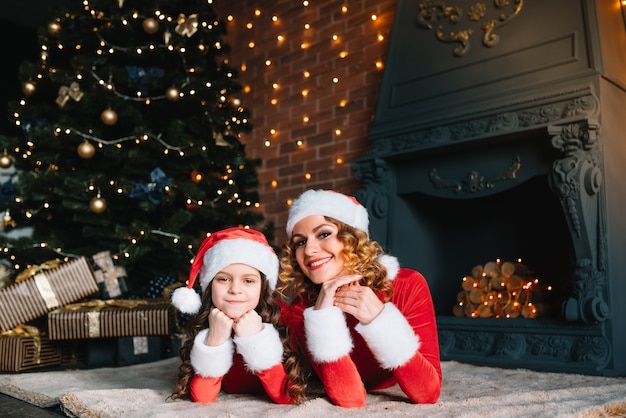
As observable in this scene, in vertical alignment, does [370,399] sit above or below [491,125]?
below

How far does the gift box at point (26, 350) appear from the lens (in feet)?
8.76

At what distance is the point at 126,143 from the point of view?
338 cm

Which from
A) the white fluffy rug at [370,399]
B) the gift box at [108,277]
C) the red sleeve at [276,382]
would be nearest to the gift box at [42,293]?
the gift box at [108,277]

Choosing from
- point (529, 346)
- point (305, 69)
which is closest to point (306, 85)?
point (305, 69)

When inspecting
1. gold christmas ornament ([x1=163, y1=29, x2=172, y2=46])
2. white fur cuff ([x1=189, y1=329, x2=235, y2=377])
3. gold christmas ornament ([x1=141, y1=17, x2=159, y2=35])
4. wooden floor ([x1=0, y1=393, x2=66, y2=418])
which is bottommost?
wooden floor ([x1=0, y1=393, x2=66, y2=418])

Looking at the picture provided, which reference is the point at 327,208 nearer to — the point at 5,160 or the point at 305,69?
the point at 5,160

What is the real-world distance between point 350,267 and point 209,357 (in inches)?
18.8

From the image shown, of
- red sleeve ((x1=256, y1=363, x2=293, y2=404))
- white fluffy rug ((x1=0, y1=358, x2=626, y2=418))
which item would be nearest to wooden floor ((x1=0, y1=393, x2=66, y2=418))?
white fluffy rug ((x1=0, y1=358, x2=626, y2=418))

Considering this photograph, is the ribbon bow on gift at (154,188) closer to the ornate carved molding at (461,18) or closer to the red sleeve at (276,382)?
the ornate carved molding at (461,18)

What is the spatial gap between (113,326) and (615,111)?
102 inches

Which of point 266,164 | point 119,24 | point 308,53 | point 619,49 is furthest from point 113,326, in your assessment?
point 619,49

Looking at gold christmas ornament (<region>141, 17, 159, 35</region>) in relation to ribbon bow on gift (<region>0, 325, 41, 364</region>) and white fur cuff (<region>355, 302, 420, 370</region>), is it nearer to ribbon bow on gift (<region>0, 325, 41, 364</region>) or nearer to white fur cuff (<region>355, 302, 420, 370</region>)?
ribbon bow on gift (<region>0, 325, 41, 364</region>)

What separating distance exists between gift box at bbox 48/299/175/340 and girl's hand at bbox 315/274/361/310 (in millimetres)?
1437

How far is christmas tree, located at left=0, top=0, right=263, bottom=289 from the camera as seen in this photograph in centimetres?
321
